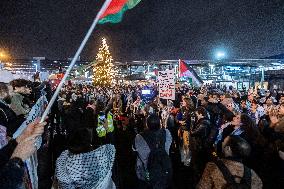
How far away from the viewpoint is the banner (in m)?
9.02

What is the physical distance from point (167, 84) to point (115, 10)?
647cm

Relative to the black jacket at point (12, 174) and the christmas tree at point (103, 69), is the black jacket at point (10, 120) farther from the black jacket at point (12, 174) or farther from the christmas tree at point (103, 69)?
the christmas tree at point (103, 69)

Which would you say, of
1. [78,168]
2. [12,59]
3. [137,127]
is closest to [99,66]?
[12,59]

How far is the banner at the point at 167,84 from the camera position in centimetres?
902

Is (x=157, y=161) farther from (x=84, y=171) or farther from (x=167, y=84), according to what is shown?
(x=167, y=84)

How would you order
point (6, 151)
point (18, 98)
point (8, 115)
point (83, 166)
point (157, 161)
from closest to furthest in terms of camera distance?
point (6, 151) < point (83, 166) < point (8, 115) < point (157, 161) < point (18, 98)

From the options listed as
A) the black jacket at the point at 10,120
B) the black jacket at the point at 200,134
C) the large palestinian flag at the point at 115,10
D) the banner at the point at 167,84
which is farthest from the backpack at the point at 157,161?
the banner at the point at 167,84

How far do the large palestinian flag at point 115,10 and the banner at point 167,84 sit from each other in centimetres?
600

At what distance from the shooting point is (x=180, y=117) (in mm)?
9898

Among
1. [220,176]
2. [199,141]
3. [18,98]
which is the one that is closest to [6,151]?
[220,176]

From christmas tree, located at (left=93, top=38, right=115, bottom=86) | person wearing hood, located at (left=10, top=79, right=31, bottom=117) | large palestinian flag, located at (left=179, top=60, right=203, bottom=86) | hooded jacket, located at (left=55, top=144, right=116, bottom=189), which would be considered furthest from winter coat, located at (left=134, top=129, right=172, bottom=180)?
christmas tree, located at (left=93, top=38, right=115, bottom=86)

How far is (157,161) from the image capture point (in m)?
5.07

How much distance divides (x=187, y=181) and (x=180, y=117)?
271 centimetres

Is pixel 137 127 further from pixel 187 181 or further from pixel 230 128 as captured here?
pixel 230 128
